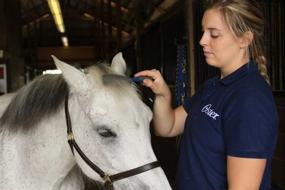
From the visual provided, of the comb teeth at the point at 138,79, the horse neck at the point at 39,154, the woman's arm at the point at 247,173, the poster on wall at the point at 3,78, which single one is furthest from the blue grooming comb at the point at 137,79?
the poster on wall at the point at 3,78

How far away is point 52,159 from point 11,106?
0.92 feet

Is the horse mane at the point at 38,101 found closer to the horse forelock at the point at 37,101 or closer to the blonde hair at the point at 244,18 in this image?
the horse forelock at the point at 37,101

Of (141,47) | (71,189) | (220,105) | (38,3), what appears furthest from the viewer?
(38,3)

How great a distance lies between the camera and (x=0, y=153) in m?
1.62

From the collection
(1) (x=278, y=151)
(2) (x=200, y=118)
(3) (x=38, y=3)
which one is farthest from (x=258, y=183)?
(3) (x=38, y=3)

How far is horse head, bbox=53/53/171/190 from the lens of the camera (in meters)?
1.31

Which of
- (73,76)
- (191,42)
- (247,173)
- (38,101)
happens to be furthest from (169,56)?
(247,173)

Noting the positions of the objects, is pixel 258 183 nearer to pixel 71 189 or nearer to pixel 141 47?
pixel 71 189

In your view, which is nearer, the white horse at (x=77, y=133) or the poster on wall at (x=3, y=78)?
the white horse at (x=77, y=133)

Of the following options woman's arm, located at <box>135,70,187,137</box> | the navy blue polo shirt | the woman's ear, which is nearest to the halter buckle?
the navy blue polo shirt

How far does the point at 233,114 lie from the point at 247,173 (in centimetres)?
17

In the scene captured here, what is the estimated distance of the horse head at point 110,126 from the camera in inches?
51.6

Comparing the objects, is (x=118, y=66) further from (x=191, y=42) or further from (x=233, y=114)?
(x=191, y=42)

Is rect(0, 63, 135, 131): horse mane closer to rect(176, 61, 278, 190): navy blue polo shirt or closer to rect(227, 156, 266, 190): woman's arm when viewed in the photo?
rect(176, 61, 278, 190): navy blue polo shirt
